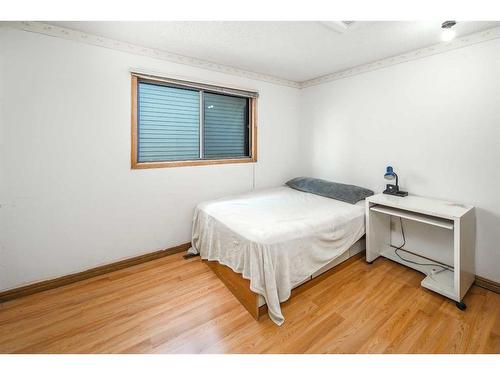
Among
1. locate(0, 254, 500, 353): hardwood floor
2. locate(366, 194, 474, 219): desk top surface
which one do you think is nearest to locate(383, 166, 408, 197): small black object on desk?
locate(366, 194, 474, 219): desk top surface

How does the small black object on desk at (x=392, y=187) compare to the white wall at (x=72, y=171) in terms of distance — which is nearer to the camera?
the white wall at (x=72, y=171)

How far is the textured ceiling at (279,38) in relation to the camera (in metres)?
1.89

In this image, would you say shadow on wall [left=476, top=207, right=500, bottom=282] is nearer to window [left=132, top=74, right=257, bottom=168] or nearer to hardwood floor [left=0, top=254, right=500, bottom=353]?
hardwood floor [left=0, top=254, right=500, bottom=353]

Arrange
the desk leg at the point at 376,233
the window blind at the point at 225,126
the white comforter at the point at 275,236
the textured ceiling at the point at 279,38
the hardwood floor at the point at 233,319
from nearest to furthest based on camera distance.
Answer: the hardwood floor at the point at 233,319 → the white comforter at the point at 275,236 → the textured ceiling at the point at 279,38 → the desk leg at the point at 376,233 → the window blind at the point at 225,126

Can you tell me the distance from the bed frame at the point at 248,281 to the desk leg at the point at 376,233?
121 mm

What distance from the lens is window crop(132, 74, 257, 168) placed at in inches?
97.3

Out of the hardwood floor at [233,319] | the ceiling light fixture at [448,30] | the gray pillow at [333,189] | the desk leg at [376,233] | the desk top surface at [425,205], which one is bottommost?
the hardwood floor at [233,319]

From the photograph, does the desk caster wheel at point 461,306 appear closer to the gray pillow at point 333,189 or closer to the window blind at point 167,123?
the gray pillow at point 333,189

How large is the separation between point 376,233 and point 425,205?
1.85ft

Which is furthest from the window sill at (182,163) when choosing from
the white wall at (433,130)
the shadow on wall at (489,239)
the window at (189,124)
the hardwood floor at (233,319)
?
the shadow on wall at (489,239)

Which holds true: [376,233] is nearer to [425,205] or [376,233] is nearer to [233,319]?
[425,205]

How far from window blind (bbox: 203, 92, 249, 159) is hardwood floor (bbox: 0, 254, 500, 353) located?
1.63 meters
